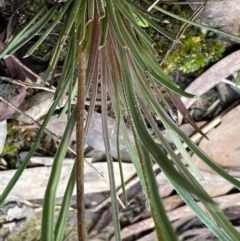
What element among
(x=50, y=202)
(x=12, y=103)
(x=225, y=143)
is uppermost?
(x=12, y=103)

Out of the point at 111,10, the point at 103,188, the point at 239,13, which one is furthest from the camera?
the point at 103,188

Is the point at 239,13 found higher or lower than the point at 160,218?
higher

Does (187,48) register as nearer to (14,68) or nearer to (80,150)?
(14,68)

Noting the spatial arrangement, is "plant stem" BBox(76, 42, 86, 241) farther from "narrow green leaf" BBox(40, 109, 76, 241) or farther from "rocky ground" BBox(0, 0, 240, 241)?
"rocky ground" BBox(0, 0, 240, 241)

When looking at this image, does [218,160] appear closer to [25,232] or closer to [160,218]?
[25,232]

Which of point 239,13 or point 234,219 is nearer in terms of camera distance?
point 239,13

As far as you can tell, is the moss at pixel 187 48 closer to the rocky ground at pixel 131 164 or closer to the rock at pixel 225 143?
the rocky ground at pixel 131 164

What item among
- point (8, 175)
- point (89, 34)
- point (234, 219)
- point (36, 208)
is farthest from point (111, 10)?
point (234, 219)

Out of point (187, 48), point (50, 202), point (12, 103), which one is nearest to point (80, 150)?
point (50, 202)

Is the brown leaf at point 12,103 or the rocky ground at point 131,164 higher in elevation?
the brown leaf at point 12,103

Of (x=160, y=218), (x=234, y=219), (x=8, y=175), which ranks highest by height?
(x=8, y=175)

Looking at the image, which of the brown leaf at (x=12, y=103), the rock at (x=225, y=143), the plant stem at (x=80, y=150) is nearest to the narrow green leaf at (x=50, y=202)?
the plant stem at (x=80, y=150)
